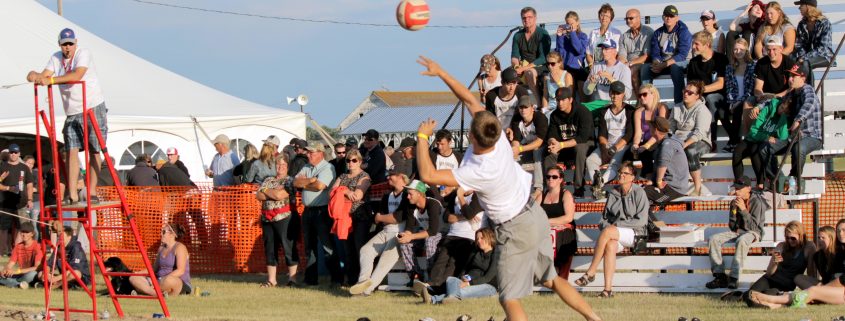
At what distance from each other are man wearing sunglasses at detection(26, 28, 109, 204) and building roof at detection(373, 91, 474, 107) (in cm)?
5871

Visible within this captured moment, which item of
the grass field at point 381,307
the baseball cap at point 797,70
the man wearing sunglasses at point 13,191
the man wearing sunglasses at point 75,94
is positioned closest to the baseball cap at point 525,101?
the grass field at point 381,307

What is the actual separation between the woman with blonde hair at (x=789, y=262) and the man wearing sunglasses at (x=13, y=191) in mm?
13736

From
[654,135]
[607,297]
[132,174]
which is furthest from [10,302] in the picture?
[654,135]

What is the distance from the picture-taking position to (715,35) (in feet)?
55.0

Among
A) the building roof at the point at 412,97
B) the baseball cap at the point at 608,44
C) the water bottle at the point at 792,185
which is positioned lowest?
the water bottle at the point at 792,185

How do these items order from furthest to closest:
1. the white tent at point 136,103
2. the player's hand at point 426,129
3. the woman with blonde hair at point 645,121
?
1. the white tent at point 136,103
2. the woman with blonde hair at point 645,121
3. the player's hand at point 426,129

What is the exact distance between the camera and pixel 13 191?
20.8 meters

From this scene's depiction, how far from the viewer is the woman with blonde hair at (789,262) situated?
11.7m

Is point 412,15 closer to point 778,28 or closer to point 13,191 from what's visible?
point 778,28

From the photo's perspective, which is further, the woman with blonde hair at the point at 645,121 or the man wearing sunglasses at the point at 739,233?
the woman with blonde hair at the point at 645,121

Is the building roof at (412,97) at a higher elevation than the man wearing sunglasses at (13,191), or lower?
higher

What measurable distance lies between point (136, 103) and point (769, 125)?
1387 cm

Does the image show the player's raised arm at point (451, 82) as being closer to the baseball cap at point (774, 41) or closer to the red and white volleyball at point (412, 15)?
the red and white volleyball at point (412, 15)

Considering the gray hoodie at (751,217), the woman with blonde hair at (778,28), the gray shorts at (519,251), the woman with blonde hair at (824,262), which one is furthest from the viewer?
the woman with blonde hair at (778,28)
